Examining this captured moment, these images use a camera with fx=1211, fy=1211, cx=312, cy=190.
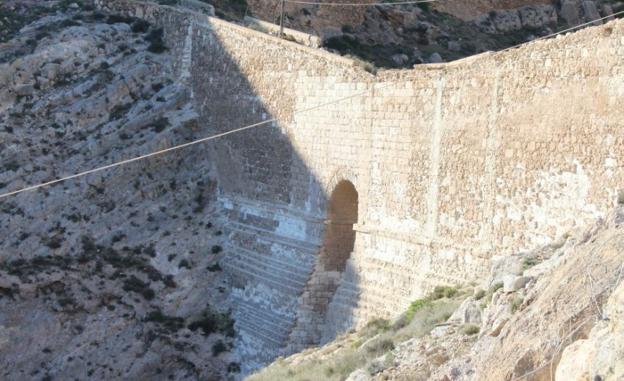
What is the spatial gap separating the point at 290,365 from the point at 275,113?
7.17 metres

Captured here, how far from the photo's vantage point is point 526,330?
1001 centimetres

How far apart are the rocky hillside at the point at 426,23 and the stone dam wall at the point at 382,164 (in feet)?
24.8

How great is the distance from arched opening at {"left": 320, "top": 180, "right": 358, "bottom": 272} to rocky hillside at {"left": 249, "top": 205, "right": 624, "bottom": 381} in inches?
240

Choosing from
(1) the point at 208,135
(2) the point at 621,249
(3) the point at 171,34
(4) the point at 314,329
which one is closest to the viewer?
(2) the point at 621,249

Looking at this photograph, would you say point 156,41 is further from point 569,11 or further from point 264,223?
point 569,11

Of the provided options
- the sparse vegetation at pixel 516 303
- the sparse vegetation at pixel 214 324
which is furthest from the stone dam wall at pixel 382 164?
the sparse vegetation at pixel 516 303

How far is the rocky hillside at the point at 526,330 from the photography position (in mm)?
8906

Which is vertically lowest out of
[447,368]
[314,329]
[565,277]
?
[314,329]

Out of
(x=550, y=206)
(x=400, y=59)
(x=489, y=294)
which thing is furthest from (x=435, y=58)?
(x=489, y=294)

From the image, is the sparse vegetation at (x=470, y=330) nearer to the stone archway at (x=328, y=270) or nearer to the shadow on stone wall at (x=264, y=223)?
the shadow on stone wall at (x=264, y=223)

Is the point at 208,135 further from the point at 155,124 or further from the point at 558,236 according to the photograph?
the point at 558,236

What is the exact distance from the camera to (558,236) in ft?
54.2

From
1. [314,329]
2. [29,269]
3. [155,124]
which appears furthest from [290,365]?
[155,124]

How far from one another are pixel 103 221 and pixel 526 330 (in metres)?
16.9
